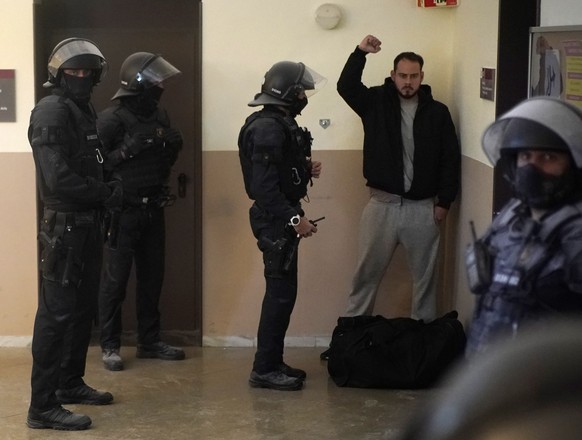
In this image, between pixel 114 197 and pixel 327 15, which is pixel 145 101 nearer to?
pixel 114 197

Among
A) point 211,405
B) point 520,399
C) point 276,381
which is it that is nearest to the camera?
point 520,399

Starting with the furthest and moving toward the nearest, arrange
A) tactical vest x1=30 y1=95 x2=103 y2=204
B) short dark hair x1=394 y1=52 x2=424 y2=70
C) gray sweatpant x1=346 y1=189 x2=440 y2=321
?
gray sweatpant x1=346 y1=189 x2=440 y2=321, short dark hair x1=394 y1=52 x2=424 y2=70, tactical vest x1=30 y1=95 x2=103 y2=204

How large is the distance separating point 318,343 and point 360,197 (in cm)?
96

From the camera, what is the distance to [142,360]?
6.12 meters

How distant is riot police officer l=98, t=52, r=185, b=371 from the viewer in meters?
5.67

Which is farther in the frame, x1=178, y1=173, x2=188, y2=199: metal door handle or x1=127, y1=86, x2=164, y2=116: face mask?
x1=178, y1=173, x2=188, y2=199: metal door handle

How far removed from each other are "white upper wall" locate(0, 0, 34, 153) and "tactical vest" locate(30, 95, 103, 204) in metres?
1.47

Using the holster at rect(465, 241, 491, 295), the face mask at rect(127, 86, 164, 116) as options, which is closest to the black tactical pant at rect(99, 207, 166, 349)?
the face mask at rect(127, 86, 164, 116)

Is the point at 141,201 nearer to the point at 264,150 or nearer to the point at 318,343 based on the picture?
the point at 264,150

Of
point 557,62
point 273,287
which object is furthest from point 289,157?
point 557,62

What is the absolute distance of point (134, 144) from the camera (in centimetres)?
564

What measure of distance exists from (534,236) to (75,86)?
2.65 metres

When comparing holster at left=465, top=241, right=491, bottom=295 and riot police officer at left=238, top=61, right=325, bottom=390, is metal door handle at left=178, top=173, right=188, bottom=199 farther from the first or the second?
holster at left=465, top=241, right=491, bottom=295

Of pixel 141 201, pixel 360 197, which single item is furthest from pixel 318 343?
pixel 141 201
